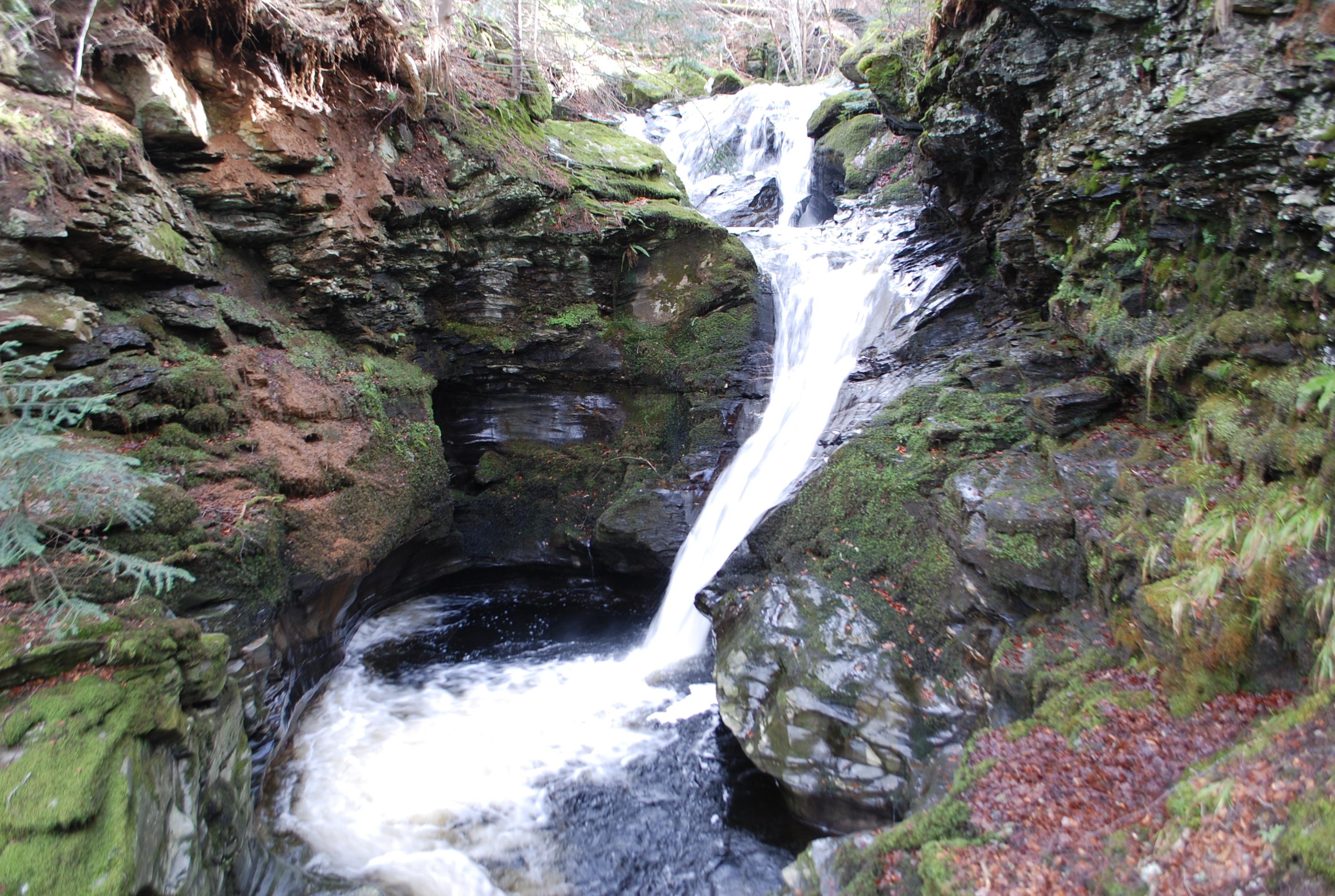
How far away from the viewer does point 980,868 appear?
3629 millimetres

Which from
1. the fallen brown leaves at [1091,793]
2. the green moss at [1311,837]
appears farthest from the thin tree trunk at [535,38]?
the green moss at [1311,837]

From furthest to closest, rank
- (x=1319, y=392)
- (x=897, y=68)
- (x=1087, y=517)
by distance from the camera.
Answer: (x=897, y=68), (x=1087, y=517), (x=1319, y=392)

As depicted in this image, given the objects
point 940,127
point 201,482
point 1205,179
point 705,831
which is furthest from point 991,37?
point 201,482

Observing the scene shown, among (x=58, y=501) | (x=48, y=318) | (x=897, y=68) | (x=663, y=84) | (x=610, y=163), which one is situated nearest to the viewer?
(x=58, y=501)

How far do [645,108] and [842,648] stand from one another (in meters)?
21.2

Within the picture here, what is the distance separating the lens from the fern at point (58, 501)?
4.02 m

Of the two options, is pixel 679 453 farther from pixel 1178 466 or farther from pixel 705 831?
pixel 1178 466

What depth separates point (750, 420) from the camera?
1019cm

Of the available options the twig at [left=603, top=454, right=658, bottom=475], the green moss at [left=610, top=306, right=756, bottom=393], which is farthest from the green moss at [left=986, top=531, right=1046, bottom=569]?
the twig at [left=603, top=454, right=658, bottom=475]

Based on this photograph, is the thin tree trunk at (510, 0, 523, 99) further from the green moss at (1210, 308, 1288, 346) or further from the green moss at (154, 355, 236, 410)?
the green moss at (1210, 308, 1288, 346)

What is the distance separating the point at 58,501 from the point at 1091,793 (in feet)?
26.0

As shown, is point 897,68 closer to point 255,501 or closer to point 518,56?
point 518,56

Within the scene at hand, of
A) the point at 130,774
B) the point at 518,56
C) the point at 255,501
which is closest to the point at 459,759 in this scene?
the point at 130,774

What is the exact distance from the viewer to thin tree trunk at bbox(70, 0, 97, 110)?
6.50m
